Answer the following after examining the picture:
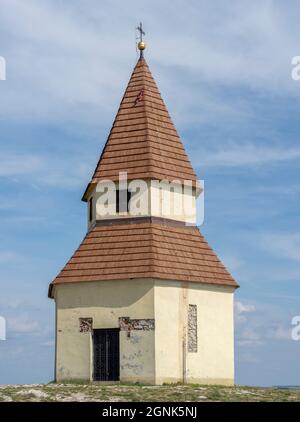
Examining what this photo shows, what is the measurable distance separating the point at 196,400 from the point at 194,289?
692 centimetres

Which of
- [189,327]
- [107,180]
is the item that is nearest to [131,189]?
[107,180]

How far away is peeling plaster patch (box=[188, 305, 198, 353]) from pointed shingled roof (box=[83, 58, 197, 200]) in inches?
200

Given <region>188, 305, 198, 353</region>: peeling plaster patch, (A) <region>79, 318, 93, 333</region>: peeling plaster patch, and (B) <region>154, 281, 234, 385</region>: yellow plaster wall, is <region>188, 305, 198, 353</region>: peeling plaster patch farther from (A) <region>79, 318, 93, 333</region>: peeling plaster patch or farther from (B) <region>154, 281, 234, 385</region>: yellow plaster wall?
(A) <region>79, 318, 93, 333</region>: peeling plaster patch

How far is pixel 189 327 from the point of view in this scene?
3253cm

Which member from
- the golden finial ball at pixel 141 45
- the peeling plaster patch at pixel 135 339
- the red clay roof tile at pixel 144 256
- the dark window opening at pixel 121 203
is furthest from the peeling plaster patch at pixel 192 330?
the golden finial ball at pixel 141 45

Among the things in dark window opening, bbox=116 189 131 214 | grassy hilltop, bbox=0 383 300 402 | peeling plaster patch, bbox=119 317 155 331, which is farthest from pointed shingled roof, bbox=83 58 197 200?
grassy hilltop, bbox=0 383 300 402

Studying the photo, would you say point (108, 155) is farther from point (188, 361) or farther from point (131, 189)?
point (188, 361)

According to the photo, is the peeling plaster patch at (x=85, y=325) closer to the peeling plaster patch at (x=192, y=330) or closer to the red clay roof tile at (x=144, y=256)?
the red clay roof tile at (x=144, y=256)

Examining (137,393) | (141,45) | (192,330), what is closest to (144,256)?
(192,330)

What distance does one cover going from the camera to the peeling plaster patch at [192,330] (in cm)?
3247

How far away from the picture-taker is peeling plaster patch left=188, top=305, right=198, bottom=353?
3247cm
